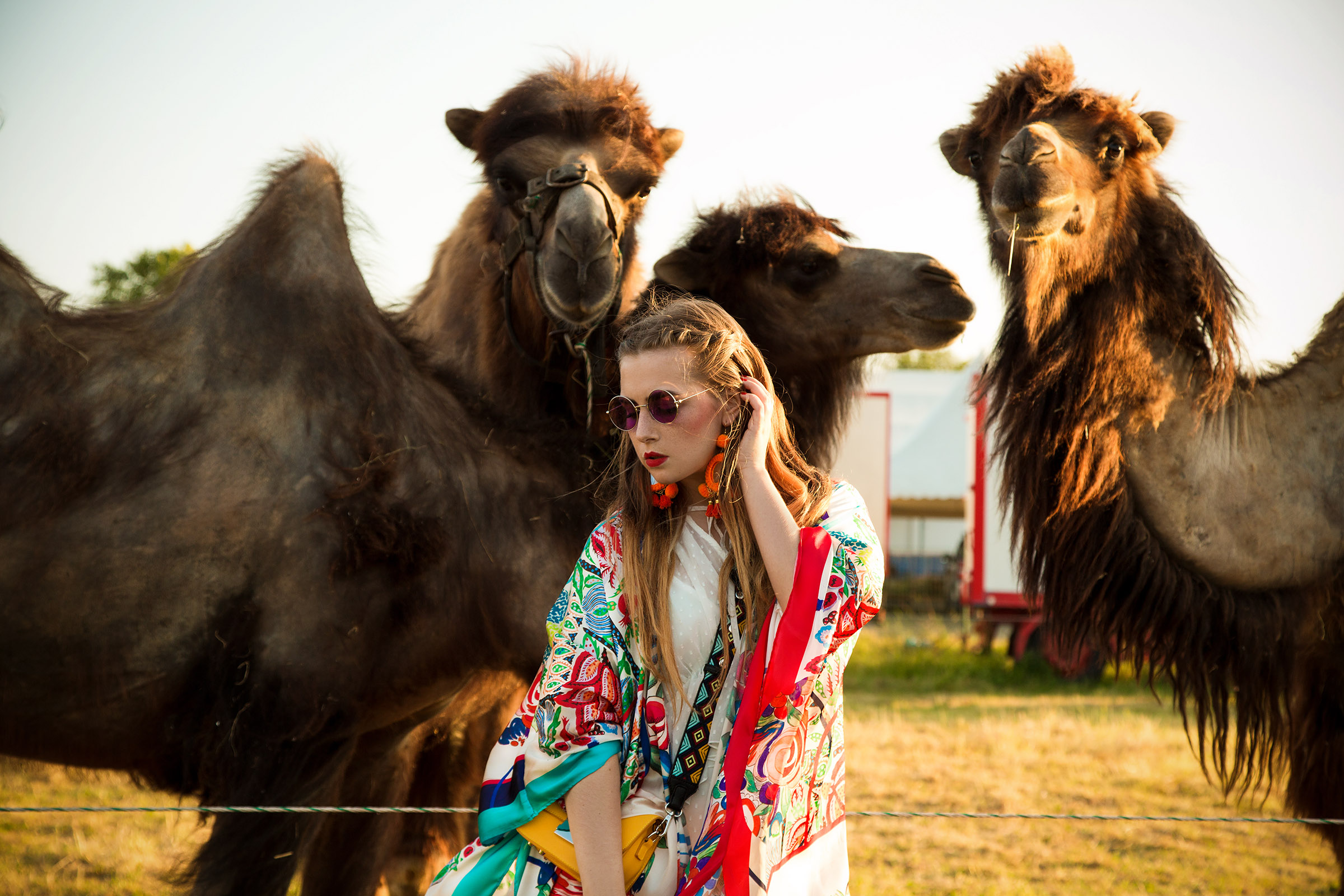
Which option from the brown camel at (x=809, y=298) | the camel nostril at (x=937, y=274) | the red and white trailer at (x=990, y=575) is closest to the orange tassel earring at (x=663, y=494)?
the brown camel at (x=809, y=298)

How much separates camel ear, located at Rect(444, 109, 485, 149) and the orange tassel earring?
7.94 ft

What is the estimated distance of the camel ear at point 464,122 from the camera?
3.72 meters

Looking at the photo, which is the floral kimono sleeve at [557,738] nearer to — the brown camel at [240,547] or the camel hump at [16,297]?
the brown camel at [240,547]

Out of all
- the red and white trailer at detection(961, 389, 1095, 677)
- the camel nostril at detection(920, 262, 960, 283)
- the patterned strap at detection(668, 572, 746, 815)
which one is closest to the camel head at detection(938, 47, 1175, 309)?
the camel nostril at detection(920, 262, 960, 283)

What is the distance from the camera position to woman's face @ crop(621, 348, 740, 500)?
163 cm

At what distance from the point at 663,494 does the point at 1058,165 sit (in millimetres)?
1944

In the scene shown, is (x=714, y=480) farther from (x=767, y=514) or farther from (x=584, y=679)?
(x=584, y=679)

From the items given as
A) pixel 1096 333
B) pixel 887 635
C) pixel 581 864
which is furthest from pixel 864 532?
pixel 887 635

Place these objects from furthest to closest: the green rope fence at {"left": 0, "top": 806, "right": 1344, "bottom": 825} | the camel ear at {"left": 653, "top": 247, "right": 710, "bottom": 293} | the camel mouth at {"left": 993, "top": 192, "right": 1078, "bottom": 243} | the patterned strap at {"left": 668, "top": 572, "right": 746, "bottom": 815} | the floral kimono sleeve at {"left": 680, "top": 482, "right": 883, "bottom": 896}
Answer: the camel ear at {"left": 653, "top": 247, "right": 710, "bottom": 293} < the camel mouth at {"left": 993, "top": 192, "right": 1078, "bottom": 243} < the green rope fence at {"left": 0, "top": 806, "right": 1344, "bottom": 825} < the patterned strap at {"left": 668, "top": 572, "right": 746, "bottom": 815} < the floral kimono sleeve at {"left": 680, "top": 482, "right": 883, "bottom": 896}

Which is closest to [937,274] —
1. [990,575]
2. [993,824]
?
[993,824]

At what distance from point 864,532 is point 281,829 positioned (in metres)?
1.93

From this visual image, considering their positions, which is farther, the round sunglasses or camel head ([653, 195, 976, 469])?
camel head ([653, 195, 976, 469])

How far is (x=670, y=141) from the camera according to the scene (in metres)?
3.83

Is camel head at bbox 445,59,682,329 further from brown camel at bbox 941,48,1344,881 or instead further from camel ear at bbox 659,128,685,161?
brown camel at bbox 941,48,1344,881
